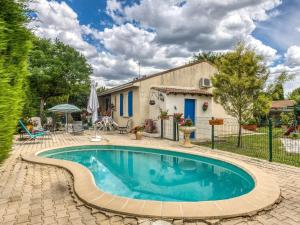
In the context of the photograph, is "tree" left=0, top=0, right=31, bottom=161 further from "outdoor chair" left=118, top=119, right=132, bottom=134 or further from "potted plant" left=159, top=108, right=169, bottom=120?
"outdoor chair" left=118, top=119, right=132, bottom=134

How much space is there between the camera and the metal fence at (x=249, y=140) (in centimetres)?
819

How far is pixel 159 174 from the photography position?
24.1ft

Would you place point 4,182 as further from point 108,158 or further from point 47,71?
point 47,71

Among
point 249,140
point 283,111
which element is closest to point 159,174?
point 249,140

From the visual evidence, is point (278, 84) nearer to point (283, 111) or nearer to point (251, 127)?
point (283, 111)

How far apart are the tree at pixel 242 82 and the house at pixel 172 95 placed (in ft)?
6.96

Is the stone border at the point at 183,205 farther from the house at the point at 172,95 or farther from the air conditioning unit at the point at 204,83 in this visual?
the air conditioning unit at the point at 204,83

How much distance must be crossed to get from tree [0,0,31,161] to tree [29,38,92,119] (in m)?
17.5

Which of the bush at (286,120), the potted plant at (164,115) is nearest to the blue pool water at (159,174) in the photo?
the potted plant at (164,115)

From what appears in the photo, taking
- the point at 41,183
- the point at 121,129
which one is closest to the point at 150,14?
the point at 121,129

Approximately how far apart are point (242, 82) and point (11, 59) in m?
9.57

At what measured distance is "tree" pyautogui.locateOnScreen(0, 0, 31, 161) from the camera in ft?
9.62

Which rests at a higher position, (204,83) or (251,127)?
(204,83)

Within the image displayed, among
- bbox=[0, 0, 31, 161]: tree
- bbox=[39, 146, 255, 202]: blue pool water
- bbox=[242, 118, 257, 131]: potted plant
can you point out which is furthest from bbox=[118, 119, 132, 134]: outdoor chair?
bbox=[0, 0, 31, 161]: tree
